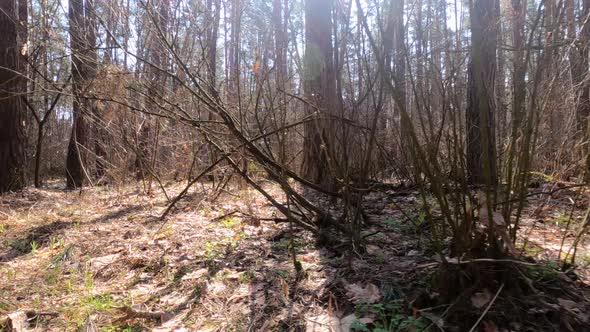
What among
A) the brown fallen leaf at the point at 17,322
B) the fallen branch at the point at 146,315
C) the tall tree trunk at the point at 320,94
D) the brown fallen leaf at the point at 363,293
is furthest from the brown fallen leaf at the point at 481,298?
the brown fallen leaf at the point at 17,322

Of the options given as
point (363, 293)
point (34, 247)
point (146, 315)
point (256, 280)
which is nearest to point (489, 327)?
point (363, 293)

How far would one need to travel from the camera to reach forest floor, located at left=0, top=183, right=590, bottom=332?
163cm

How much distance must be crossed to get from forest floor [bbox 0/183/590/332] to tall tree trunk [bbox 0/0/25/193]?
2.12m

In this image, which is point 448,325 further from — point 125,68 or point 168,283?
point 125,68

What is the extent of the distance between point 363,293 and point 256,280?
68 centimetres

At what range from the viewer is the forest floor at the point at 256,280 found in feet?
5.35

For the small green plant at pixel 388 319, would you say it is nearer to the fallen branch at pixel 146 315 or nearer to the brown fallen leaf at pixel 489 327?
the brown fallen leaf at pixel 489 327

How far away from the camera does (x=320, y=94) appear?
2.68 m

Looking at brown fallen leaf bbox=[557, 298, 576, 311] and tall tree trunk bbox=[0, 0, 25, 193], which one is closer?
brown fallen leaf bbox=[557, 298, 576, 311]

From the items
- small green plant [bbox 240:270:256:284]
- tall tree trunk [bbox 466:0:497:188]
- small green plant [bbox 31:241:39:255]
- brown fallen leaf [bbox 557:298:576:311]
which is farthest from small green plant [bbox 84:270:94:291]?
brown fallen leaf [bbox 557:298:576:311]

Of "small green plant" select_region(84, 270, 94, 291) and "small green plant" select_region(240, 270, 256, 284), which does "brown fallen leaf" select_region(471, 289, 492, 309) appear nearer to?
"small green plant" select_region(240, 270, 256, 284)

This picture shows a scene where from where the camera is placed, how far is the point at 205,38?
3.57m

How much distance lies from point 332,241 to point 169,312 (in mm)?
1143

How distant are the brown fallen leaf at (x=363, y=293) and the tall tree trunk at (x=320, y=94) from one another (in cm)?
81
